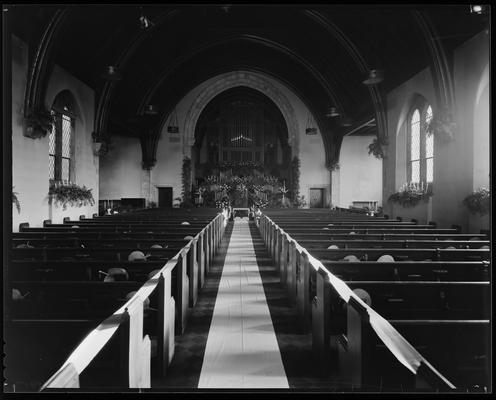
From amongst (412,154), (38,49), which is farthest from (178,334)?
(412,154)

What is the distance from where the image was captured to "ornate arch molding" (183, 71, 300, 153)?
22.2m

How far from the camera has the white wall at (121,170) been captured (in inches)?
829

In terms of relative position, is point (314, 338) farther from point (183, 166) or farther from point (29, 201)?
point (183, 166)

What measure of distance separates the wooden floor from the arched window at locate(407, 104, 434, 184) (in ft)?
25.7

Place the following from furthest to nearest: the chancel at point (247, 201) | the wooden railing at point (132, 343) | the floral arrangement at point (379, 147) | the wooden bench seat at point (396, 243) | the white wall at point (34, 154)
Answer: the floral arrangement at point (379, 147) < the white wall at point (34, 154) < the wooden bench seat at point (396, 243) < the chancel at point (247, 201) < the wooden railing at point (132, 343)

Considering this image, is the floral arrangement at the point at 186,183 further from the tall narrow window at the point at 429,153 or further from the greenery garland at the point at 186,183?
the tall narrow window at the point at 429,153

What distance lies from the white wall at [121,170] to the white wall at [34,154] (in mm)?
8406

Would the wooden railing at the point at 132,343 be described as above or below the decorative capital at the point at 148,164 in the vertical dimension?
below

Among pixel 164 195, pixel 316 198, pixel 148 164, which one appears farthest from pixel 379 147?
pixel 164 195

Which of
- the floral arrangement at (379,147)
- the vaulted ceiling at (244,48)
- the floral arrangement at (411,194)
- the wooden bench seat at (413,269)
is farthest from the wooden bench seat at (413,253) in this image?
the floral arrangement at (379,147)

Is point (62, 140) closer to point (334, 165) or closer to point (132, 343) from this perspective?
point (132, 343)

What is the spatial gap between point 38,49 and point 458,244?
9.17 metres

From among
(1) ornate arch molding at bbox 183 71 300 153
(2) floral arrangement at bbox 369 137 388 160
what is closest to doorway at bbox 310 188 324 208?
(1) ornate arch molding at bbox 183 71 300 153

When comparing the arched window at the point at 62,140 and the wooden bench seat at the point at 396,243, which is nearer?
the wooden bench seat at the point at 396,243
